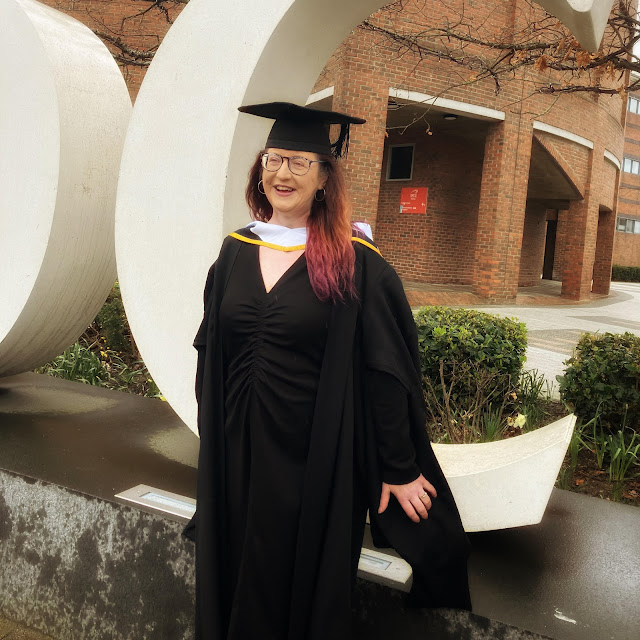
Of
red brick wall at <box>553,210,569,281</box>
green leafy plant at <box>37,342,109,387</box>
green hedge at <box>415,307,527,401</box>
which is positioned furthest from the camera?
red brick wall at <box>553,210,569,281</box>

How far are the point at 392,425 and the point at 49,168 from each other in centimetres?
244

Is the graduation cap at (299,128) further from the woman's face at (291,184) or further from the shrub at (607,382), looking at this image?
the shrub at (607,382)

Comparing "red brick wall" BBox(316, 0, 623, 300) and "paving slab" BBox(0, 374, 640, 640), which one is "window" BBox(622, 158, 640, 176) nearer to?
"red brick wall" BBox(316, 0, 623, 300)

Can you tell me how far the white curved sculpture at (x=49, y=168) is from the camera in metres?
3.38

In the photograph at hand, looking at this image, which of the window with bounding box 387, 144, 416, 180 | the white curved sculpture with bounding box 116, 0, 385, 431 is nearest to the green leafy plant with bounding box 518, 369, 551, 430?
the white curved sculpture with bounding box 116, 0, 385, 431

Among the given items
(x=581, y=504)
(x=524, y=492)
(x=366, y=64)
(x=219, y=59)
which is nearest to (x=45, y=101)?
(x=219, y=59)

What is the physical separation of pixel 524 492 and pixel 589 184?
15117mm

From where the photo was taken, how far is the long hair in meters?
1.84

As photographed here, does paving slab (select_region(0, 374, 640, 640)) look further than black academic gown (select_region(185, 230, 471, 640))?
Yes

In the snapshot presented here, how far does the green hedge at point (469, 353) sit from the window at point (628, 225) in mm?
36452

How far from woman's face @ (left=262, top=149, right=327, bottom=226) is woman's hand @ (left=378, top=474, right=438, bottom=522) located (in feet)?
2.77

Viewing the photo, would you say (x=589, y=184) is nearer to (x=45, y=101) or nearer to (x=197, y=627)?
(x=45, y=101)

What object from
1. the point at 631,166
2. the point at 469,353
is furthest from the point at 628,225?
the point at 469,353

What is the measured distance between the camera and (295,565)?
1828 mm
